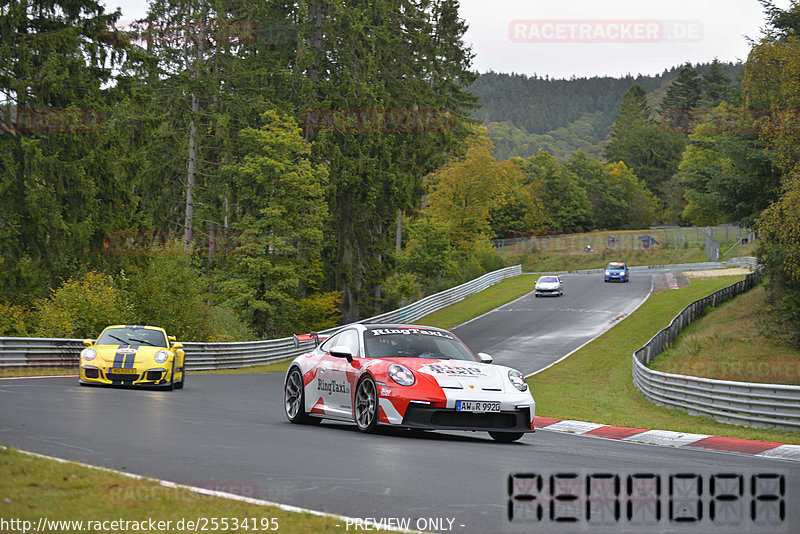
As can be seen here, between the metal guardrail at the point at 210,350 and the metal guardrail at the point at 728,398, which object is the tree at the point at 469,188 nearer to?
the metal guardrail at the point at 210,350

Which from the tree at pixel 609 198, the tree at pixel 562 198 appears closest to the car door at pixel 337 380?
the tree at pixel 562 198

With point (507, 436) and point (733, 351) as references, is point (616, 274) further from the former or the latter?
point (507, 436)

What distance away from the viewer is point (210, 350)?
1407 inches

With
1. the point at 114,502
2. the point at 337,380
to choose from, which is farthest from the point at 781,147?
the point at 114,502

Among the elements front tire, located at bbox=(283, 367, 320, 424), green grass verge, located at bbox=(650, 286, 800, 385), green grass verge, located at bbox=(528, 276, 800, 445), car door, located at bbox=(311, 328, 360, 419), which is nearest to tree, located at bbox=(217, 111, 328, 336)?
green grass verge, located at bbox=(528, 276, 800, 445)

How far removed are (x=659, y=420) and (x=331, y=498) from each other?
1500 cm

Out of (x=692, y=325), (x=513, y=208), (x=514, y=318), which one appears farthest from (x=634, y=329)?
(x=513, y=208)

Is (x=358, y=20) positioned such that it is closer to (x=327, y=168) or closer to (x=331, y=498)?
(x=327, y=168)

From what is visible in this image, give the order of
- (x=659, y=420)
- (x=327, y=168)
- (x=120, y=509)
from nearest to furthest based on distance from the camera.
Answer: (x=120, y=509) → (x=659, y=420) → (x=327, y=168)

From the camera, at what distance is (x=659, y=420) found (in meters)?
20.5

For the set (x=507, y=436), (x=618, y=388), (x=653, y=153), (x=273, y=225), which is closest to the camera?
(x=507, y=436)

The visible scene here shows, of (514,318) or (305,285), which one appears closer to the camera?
(305,285)

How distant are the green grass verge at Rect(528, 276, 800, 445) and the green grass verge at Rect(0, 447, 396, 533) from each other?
1144cm

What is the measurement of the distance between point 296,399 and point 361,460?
15.4 ft
